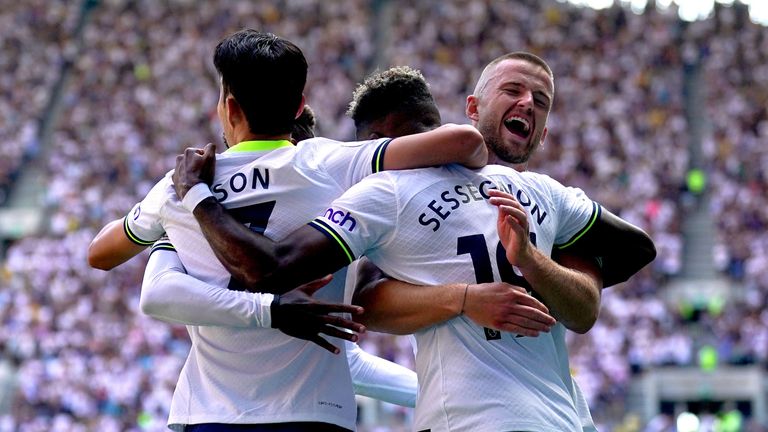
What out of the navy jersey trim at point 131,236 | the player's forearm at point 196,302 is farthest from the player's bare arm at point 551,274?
the navy jersey trim at point 131,236

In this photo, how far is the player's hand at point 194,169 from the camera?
12.2 ft

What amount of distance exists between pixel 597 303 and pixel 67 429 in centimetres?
1723

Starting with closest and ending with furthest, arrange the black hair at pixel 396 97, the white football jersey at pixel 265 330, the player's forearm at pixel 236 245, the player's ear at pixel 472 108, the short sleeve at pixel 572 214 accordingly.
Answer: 1. the player's forearm at pixel 236 245
2. the white football jersey at pixel 265 330
3. the short sleeve at pixel 572 214
4. the black hair at pixel 396 97
5. the player's ear at pixel 472 108

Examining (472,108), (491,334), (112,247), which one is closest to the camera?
(491,334)

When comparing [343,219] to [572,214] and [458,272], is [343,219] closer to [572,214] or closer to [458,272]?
[458,272]

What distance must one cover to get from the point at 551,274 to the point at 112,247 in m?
1.52

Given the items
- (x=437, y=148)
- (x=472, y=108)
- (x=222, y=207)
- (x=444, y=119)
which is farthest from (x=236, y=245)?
(x=444, y=119)

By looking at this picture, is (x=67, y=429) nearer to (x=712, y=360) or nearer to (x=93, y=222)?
(x=93, y=222)

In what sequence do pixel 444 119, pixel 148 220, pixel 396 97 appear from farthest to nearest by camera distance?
pixel 444 119, pixel 396 97, pixel 148 220

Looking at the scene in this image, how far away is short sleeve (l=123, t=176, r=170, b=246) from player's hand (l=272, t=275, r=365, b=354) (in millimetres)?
577

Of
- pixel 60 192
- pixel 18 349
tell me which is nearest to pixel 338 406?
pixel 18 349

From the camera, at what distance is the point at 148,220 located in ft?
12.8

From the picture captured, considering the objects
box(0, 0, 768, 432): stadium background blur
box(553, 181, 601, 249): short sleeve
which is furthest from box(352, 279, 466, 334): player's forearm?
box(0, 0, 768, 432): stadium background blur

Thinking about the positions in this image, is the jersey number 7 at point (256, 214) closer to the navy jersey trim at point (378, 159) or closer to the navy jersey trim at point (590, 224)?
the navy jersey trim at point (378, 159)
